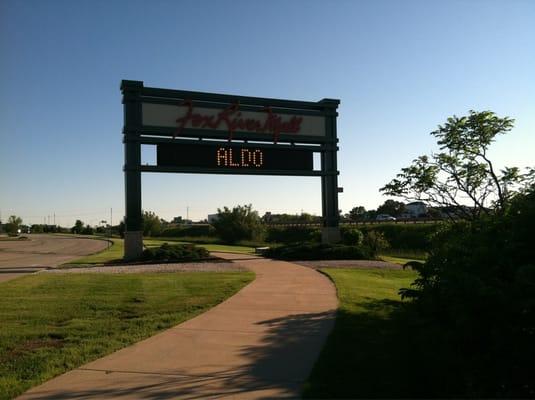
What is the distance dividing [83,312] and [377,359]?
5.45 m

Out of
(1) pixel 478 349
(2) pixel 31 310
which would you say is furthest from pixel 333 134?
(1) pixel 478 349

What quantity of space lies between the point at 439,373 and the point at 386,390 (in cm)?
59

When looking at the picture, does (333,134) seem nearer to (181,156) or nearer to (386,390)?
(181,156)

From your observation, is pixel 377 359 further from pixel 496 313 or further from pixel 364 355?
pixel 496 313

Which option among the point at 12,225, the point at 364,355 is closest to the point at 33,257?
the point at 364,355

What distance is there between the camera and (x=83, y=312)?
816cm

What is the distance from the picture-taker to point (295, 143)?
21.8 metres

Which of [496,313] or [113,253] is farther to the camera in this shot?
[113,253]

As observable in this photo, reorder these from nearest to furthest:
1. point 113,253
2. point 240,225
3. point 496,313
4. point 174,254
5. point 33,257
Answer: point 496,313 → point 174,254 → point 33,257 → point 113,253 → point 240,225

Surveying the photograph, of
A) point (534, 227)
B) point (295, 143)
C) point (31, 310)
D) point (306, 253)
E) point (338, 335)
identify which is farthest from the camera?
point (295, 143)

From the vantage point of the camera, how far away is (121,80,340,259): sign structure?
18.7 metres

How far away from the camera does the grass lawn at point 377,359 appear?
4.34 m

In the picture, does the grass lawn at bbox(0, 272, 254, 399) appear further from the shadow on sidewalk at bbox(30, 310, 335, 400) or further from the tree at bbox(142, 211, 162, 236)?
the tree at bbox(142, 211, 162, 236)

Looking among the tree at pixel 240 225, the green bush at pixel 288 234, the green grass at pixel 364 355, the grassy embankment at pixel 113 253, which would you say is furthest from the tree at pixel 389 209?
the green grass at pixel 364 355
